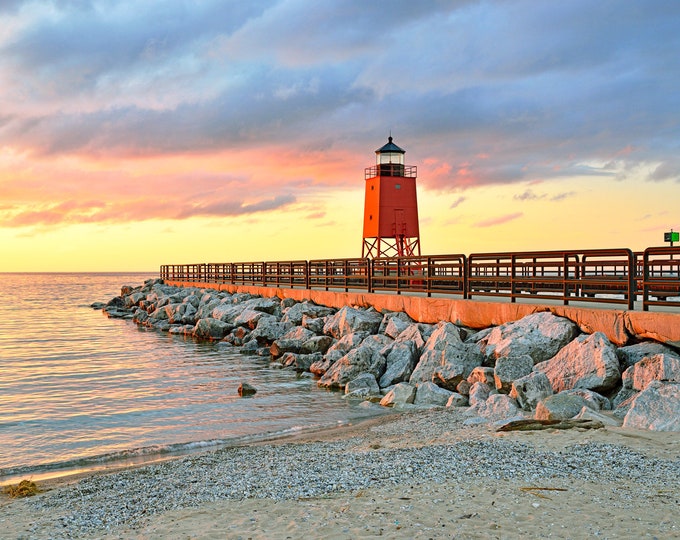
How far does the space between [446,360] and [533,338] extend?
1.78m

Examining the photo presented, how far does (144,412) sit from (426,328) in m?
7.08

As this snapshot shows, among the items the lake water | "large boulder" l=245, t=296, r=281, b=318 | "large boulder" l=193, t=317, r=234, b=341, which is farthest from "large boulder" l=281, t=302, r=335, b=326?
"large boulder" l=193, t=317, r=234, b=341

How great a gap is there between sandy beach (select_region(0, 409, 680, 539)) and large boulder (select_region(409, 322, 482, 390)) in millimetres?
3881

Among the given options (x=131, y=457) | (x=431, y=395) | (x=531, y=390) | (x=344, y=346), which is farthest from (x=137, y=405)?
(x=531, y=390)

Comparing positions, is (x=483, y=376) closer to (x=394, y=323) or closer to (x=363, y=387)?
(x=363, y=387)

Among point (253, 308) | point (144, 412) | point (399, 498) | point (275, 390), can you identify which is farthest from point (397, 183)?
point (399, 498)

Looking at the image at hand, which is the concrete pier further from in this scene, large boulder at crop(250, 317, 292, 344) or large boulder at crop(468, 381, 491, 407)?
large boulder at crop(468, 381, 491, 407)

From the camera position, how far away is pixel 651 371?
31.2 feet

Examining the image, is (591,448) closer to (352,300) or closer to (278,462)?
(278,462)

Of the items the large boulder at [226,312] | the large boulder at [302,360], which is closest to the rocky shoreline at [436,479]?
the large boulder at [302,360]

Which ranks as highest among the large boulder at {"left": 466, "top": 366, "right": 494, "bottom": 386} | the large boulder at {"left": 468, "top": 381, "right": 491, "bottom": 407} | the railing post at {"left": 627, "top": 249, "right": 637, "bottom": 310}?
the railing post at {"left": 627, "top": 249, "right": 637, "bottom": 310}

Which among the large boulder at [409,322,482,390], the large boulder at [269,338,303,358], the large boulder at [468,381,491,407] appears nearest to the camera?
the large boulder at [468,381,491,407]

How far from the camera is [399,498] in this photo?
19.3 feet

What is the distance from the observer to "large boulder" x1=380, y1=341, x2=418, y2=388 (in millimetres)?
13555
